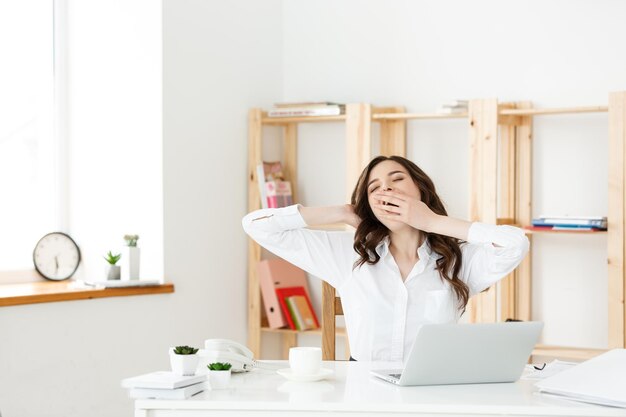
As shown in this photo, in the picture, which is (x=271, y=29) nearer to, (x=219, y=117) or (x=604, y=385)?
(x=219, y=117)

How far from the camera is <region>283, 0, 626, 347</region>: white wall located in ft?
13.0

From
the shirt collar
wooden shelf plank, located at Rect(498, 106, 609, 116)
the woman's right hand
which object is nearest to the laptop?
the shirt collar

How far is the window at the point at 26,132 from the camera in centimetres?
393

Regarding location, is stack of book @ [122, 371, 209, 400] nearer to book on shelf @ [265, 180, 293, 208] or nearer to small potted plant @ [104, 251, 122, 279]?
small potted plant @ [104, 251, 122, 279]

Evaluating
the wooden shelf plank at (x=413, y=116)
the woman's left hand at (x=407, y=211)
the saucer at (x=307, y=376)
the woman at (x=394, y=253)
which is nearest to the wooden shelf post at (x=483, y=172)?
the wooden shelf plank at (x=413, y=116)

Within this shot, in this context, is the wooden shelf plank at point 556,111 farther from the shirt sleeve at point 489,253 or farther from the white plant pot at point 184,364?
the white plant pot at point 184,364

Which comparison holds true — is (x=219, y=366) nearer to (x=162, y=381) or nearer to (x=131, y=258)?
(x=162, y=381)

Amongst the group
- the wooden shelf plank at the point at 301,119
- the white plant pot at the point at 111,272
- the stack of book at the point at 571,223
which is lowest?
the white plant pot at the point at 111,272

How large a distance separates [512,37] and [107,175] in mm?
1933

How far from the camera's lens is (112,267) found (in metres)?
3.83

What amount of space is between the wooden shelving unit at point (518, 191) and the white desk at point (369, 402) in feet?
5.94

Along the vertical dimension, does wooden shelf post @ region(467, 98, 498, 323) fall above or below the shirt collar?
above

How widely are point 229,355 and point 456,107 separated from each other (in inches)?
84.9

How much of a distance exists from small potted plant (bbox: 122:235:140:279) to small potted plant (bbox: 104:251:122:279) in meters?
0.03
